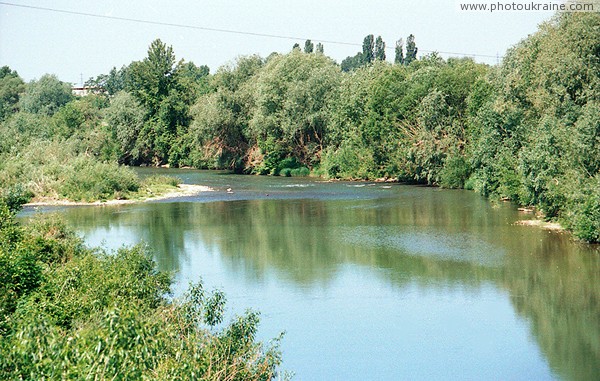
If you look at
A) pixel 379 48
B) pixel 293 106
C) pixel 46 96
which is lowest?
pixel 293 106

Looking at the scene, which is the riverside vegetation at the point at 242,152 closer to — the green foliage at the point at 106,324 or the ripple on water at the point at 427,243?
the green foliage at the point at 106,324

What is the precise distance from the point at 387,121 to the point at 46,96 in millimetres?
59599

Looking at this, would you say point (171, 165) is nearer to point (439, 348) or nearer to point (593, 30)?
point (593, 30)

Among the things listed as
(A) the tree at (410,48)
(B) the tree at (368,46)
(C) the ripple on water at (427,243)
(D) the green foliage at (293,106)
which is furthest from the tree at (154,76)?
(C) the ripple on water at (427,243)

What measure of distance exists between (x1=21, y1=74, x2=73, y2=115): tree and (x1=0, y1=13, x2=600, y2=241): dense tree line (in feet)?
33.6

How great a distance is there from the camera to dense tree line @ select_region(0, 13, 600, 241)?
3206 centimetres

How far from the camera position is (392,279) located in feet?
76.7

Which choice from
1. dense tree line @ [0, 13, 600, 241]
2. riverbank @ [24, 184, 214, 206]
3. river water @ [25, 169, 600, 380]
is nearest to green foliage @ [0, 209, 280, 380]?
river water @ [25, 169, 600, 380]

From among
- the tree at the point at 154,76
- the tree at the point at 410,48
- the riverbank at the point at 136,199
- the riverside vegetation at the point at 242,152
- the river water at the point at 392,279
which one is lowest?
Answer: the river water at the point at 392,279

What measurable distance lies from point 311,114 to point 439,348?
4123cm

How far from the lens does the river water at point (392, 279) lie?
16734mm

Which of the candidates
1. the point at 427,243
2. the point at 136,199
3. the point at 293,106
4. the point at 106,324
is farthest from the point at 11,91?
the point at 106,324

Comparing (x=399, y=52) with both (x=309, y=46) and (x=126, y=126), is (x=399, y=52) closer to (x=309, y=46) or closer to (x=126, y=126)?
(x=309, y=46)

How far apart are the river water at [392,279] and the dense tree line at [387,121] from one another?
268 cm
